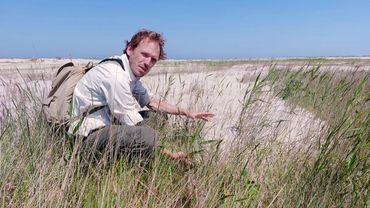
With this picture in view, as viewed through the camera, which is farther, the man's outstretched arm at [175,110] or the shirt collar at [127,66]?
the man's outstretched arm at [175,110]

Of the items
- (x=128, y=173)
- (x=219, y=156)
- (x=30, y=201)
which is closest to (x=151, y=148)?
(x=128, y=173)

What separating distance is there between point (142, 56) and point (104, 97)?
400mm

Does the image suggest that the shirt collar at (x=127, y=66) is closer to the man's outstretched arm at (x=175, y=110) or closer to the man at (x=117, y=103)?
the man at (x=117, y=103)

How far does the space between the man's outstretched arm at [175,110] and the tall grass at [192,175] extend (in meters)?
0.30

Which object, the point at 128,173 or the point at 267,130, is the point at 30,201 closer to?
the point at 128,173

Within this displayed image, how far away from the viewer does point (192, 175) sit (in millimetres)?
2309

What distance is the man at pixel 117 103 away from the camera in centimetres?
243

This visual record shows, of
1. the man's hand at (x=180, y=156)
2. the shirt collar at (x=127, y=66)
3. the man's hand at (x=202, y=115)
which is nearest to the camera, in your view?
the man's hand at (x=180, y=156)

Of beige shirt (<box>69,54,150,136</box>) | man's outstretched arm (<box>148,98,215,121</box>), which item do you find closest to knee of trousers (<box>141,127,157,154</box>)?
beige shirt (<box>69,54,150,136</box>)

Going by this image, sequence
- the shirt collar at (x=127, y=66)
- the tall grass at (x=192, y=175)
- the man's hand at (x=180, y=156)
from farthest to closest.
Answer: the shirt collar at (x=127, y=66)
the man's hand at (x=180, y=156)
the tall grass at (x=192, y=175)

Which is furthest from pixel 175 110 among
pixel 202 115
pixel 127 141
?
pixel 127 141

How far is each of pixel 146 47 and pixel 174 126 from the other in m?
0.80

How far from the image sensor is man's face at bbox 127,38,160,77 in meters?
2.61

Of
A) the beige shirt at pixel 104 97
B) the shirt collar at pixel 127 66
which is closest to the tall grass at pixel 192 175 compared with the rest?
the beige shirt at pixel 104 97
